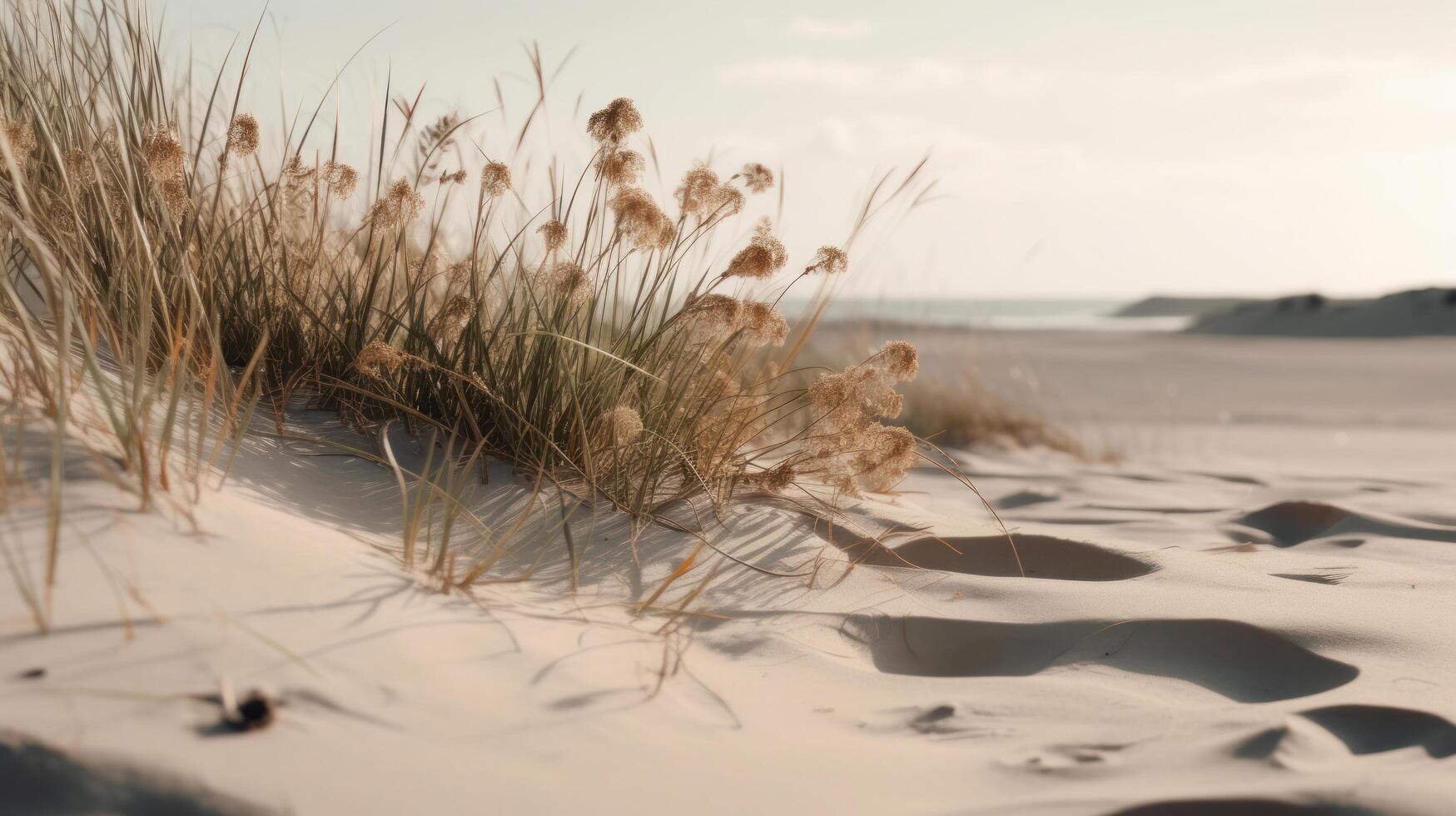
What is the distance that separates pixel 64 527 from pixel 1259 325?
68.3 ft

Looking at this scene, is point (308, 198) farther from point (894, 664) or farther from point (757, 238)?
point (894, 664)

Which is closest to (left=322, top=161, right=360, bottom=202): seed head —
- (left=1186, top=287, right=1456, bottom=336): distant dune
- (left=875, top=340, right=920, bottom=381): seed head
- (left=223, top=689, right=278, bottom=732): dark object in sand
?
(left=875, top=340, right=920, bottom=381): seed head

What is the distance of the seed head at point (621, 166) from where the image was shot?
1924 millimetres

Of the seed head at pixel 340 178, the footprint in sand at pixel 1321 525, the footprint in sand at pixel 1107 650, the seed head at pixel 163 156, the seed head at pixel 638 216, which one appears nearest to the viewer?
the footprint in sand at pixel 1107 650

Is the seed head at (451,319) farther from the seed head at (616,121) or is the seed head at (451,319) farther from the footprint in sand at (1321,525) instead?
the footprint in sand at (1321,525)

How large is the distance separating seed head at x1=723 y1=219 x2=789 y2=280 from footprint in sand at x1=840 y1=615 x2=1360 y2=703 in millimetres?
644

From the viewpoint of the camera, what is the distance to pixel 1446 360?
38.1ft

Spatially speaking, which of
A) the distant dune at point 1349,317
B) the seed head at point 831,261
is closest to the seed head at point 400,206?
the seed head at point 831,261

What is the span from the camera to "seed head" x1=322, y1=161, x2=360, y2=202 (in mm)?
2096

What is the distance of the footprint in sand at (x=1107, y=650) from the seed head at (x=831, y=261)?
0.66m

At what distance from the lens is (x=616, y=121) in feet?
6.16

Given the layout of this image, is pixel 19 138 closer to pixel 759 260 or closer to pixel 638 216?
pixel 638 216

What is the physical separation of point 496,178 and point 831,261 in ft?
2.17

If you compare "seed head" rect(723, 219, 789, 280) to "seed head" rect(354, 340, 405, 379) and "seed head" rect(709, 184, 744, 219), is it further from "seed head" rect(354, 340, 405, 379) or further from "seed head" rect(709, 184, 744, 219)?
"seed head" rect(354, 340, 405, 379)
